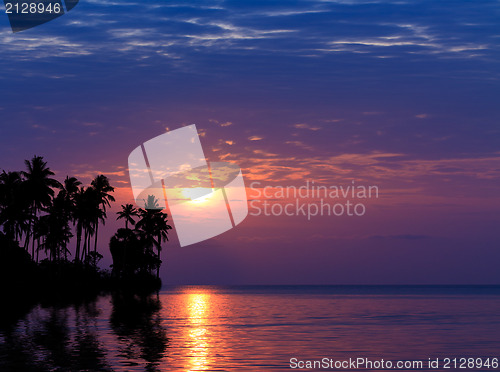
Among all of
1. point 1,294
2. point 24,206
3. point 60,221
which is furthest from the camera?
point 60,221

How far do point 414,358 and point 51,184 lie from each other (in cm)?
5820

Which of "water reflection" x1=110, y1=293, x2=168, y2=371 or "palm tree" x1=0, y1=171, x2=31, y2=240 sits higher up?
"palm tree" x1=0, y1=171, x2=31, y2=240

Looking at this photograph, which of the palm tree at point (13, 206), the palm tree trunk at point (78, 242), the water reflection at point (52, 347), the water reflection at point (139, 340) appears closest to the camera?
the water reflection at point (52, 347)

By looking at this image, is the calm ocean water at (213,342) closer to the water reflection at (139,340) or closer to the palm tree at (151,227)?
the water reflection at (139,340)

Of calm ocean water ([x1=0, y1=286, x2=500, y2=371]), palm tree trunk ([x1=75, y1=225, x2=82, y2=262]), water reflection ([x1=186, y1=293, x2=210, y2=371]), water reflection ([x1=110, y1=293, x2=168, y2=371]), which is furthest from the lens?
palm tree trunk ([x1=75, y1=225, x2=82, y2=262])

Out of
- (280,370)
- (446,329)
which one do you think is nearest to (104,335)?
(280,370)

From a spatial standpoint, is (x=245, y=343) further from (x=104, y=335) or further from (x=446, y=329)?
(x=446, y=329)

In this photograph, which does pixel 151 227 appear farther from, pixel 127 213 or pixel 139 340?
pixel 139 340

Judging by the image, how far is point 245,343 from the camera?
31.0 metres

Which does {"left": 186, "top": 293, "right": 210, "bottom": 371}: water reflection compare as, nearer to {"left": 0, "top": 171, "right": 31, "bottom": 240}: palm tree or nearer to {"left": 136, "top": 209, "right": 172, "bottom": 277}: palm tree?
{"left": 0, "top": 171, "right": 31, "bottom": 240}: palm tree

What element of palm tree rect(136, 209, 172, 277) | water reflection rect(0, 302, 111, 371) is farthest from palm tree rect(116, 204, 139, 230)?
water reflection rect(0, 302, 111, 371)

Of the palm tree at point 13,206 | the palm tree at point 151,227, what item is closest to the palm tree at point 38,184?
the palm tree at point 13,206

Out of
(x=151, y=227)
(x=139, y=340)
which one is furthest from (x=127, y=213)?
(x=139, y=340)

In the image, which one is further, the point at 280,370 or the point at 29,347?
the point at 29,347
